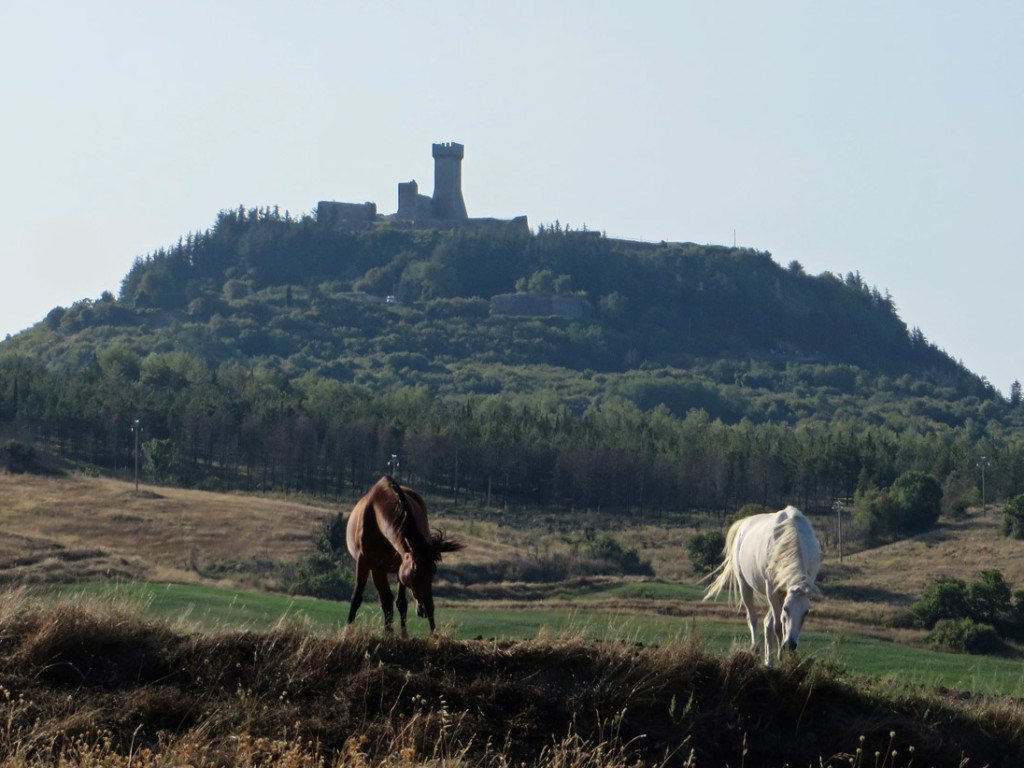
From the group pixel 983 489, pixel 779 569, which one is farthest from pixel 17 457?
pixel 779 569

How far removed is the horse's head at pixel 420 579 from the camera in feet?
31.8

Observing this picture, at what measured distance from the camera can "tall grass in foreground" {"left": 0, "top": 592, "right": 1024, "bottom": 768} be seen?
7.97m

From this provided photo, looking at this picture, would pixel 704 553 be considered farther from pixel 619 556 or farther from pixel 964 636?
pixel 964 636

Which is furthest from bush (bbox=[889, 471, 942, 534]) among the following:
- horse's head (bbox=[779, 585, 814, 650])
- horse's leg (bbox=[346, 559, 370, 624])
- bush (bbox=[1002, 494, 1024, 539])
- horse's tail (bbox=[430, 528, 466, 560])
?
horse's tail (bbox=[430, 528, 466, 560])

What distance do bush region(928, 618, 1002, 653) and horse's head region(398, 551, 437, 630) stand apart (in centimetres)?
3096

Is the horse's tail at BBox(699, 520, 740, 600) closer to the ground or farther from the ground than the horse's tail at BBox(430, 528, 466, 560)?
closer to the ground

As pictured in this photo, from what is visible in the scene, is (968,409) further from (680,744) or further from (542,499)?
(680,744)

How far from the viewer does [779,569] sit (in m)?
11.5

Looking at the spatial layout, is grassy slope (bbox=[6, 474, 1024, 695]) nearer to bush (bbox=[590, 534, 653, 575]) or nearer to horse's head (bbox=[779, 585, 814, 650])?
bush (bbox=[590, 534, 653, 575])

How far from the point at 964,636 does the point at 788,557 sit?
2931cm

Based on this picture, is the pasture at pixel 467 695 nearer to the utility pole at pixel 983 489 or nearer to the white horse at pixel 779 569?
the white horse at pixel 779 569

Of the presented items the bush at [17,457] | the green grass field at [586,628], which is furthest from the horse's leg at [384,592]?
the bush at [17,457]

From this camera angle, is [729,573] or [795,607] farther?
[729,573]

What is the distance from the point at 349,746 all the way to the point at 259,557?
45.4 m
